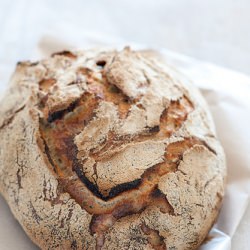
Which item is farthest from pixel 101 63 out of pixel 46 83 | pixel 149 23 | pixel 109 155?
pixel 149 23

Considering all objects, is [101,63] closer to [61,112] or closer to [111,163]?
[61,112]

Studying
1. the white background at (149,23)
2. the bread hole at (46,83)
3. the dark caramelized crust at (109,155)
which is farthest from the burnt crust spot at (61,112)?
the white background at (149,23)

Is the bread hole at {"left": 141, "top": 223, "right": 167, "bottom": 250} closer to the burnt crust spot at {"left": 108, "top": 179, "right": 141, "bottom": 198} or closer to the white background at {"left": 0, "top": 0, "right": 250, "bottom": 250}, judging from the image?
the burnt crust spot at {"left": 108, "top": 179, "right": 141, "bottom": 198}

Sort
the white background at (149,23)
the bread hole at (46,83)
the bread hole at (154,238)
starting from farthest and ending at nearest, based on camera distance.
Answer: the white background at (149,23), the bread hole at (46,83), the bread hole at (154,238)

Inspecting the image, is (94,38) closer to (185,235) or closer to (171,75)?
(171,75)

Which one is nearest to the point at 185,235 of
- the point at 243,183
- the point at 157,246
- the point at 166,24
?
the point at 157,246

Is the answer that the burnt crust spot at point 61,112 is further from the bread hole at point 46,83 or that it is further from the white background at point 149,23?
the white background at point 149,23

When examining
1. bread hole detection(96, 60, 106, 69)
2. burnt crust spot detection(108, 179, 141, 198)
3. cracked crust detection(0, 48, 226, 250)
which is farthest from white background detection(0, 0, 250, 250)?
burnt crust spot detection(108, 179, 141, 198)
